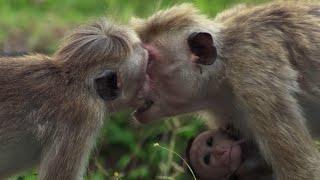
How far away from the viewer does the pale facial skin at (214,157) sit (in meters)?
8.48

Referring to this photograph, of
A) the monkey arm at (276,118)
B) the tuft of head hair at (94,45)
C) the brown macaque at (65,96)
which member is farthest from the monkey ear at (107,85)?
the monkey arm at (276,118)

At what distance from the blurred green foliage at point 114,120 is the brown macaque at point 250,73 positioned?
20.2 inches

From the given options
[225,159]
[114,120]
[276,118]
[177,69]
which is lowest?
[114,120]

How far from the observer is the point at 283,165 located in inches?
314

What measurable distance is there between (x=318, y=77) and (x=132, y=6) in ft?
16.1

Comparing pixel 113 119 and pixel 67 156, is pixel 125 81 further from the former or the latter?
pixel 113 119

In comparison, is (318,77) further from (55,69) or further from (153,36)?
(55,69)

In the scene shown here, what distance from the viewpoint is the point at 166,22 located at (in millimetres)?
8398

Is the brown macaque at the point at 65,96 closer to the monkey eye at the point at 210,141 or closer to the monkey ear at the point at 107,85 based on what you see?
the monkey ear at the point at 107,85

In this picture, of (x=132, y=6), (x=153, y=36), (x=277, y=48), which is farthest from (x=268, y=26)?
(x=132, y=6)

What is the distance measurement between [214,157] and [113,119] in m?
2.46

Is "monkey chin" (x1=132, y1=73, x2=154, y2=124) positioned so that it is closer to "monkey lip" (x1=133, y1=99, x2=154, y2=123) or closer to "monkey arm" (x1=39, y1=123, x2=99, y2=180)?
"monkey lip" (x1=133, y1=99, x2=154, y2=123)

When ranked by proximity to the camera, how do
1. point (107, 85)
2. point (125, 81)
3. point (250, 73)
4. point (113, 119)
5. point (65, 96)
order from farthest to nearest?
point (113, 119)
point (250, 73)
point (125, 81)
point (107, 85)
point (65, 96)

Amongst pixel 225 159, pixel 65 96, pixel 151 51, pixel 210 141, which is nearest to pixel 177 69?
pixel 151 51
